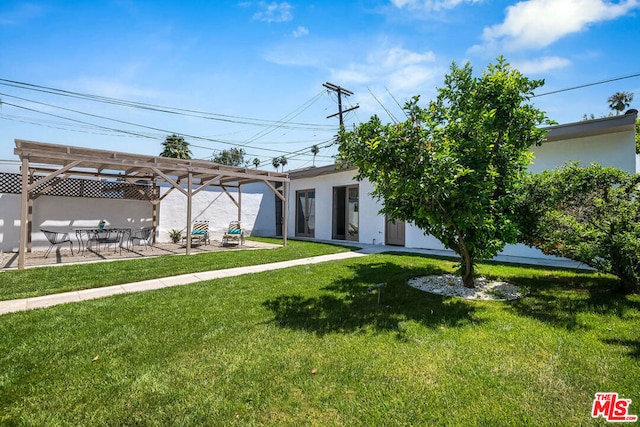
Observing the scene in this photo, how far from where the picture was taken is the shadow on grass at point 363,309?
12.4ft

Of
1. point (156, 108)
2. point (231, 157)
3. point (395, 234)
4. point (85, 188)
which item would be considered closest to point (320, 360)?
point (395, 234)

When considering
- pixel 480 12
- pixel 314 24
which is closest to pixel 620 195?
pixel 480 12

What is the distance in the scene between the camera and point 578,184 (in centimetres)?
492

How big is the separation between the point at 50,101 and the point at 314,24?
51.0ft

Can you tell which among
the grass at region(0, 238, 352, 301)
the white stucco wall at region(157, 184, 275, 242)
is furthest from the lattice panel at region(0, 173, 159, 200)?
the grass at region(0, 238, 352, 301)

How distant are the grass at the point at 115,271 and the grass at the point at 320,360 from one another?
4.94ft

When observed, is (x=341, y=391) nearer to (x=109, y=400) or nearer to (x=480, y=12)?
(x=109, y=400)

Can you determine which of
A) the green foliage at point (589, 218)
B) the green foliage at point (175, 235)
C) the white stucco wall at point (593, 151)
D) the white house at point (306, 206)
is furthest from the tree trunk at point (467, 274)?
the green foliage at point (175, 235)

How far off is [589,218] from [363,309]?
3.89 m

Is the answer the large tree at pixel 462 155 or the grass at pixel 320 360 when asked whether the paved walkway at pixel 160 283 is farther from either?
the large tree at pixel 462 155

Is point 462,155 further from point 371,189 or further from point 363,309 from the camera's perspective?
point 371,189

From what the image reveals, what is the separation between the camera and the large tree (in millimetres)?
3916

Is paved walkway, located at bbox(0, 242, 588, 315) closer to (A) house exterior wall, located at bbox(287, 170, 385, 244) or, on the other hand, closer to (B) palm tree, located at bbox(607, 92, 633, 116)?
(A) house exterior wall, located at bbox(287, 170, 385, 244)

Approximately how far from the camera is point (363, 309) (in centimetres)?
436
